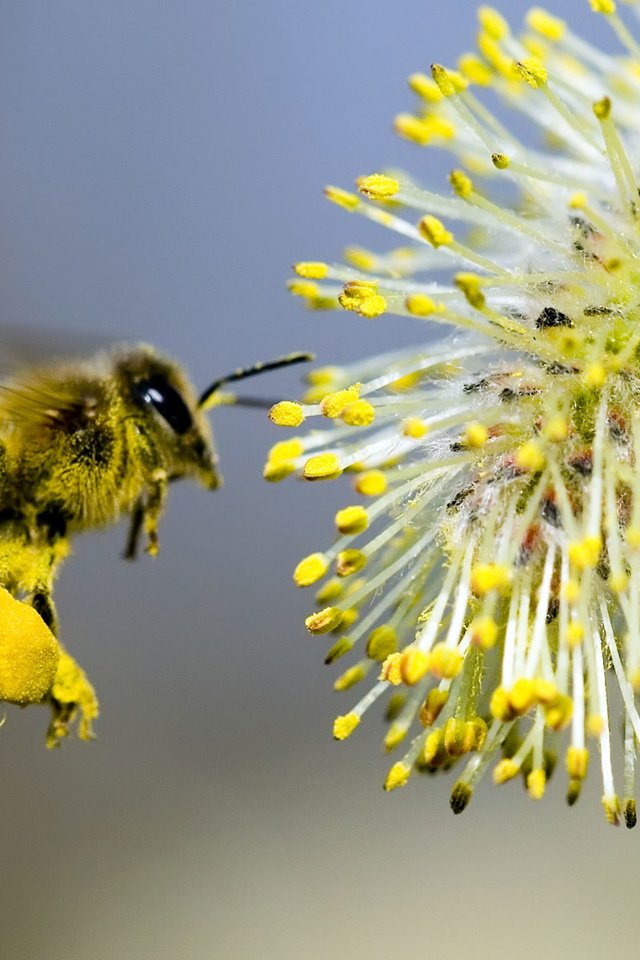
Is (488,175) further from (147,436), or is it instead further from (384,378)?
(147,436)

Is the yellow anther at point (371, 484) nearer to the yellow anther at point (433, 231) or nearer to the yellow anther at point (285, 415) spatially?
the yellow anther at point (285, 415)

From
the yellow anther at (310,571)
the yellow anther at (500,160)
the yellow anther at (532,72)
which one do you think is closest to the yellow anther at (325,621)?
the yellow anther at (310,571)

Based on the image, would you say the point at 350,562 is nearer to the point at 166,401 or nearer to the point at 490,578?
the point at 490,578

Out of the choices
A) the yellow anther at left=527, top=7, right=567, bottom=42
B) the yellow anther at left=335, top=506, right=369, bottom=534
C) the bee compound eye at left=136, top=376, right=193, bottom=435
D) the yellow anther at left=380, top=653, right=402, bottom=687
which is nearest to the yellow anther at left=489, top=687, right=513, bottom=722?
the yellow anther at left=380, top=653, right=402, bottom=687

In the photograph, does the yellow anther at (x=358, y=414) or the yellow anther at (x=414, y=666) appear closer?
the yellow anther at (x=414, y=666)

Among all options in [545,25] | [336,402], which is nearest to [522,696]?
[336,402]

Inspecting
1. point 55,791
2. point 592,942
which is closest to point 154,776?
point 55,791

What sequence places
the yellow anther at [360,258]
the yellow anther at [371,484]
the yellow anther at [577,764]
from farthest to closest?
the yellow anther at [360,258] < the yellow anther at [371,484] < the yellow anther at [577,764]
